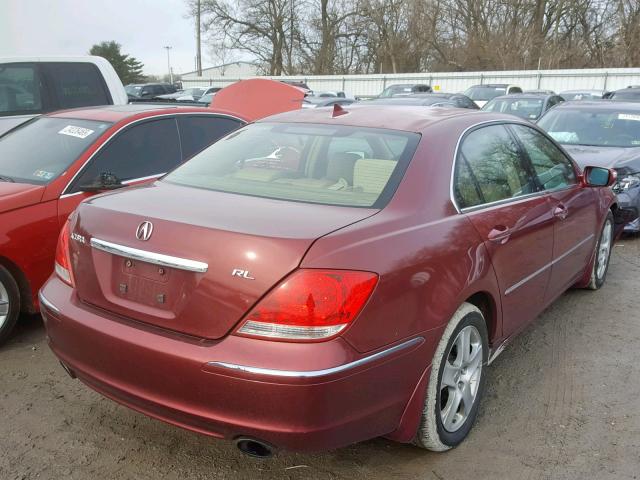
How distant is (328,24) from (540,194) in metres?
45.7

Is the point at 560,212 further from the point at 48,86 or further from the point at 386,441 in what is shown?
the point at 48,86

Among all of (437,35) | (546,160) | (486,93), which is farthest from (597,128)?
(437,35)

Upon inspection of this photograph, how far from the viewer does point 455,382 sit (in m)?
2.81

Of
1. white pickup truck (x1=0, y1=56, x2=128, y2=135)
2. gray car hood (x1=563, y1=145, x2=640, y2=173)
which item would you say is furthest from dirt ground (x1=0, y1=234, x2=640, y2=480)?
white pickup truck (x1=0, y1=56, x2=128, y2=135)

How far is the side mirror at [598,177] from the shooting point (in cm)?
422

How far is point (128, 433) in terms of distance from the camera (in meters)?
2.89

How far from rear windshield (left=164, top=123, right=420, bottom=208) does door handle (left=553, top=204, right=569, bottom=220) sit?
1.29 m

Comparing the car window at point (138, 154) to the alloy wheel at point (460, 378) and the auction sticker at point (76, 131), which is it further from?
the alloy wheel at point (460, 378)

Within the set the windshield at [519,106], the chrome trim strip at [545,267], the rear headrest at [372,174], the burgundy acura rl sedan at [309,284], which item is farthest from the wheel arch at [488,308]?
the windshield at [519,106]

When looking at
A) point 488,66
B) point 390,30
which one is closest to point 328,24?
point 390,30

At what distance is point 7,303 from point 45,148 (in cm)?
128

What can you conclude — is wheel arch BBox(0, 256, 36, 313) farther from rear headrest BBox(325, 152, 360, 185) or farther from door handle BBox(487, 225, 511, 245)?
door handle BBox(487, 225, 511, 245)

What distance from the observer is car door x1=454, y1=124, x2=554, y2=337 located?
2.94 metres

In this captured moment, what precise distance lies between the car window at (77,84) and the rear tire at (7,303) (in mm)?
3777
